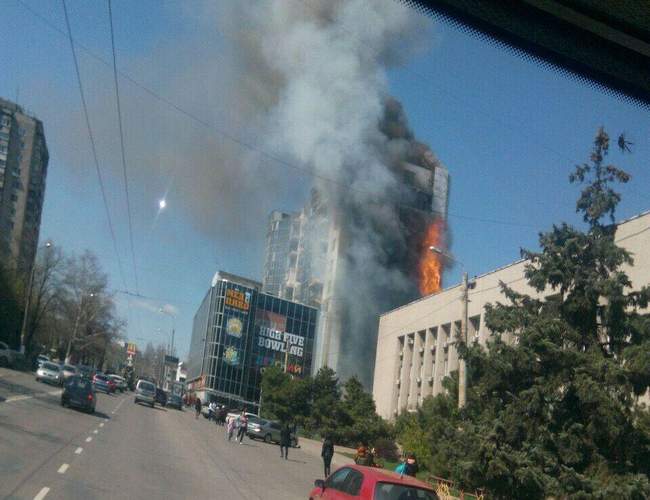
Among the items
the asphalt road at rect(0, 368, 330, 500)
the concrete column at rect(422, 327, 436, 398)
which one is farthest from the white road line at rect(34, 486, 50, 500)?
the concrete column at rect(422, 327, 436, 398)

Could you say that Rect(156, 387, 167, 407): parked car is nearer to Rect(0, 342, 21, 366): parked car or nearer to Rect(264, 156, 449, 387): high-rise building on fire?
Rect(0, 342, 21, 366): parked car

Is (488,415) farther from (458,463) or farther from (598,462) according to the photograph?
(598,462)

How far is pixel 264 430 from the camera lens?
47.8 meters

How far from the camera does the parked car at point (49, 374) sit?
53.8 m

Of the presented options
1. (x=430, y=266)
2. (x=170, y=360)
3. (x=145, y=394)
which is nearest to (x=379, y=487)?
(x=145, y=394)

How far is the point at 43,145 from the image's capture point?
110125 mm

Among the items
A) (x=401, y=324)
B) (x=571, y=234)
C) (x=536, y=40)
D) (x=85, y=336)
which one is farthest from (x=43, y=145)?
(x=536, y=40)

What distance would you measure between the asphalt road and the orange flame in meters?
42.2

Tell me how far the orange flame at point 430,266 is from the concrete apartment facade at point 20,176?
4994 cm

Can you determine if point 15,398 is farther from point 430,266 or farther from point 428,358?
point 430,266

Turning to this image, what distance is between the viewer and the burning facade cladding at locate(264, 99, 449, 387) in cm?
7438

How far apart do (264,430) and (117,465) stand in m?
30.5

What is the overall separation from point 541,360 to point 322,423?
1302 inches

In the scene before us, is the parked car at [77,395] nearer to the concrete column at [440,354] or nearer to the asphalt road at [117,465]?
the asphalt road at [117,465]
